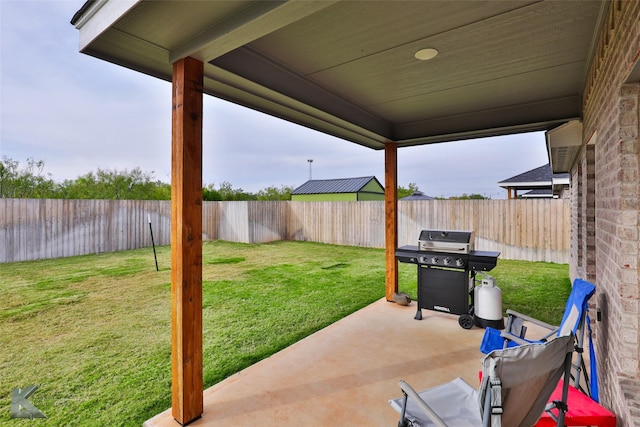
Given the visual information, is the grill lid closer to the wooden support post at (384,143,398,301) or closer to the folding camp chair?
the wooden support post at (384,143,398,301)

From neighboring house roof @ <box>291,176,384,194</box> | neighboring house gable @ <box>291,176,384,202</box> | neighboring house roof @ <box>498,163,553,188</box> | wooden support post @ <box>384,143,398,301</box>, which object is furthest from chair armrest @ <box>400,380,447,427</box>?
neighboring house roof @ <box>291,176,384,194</box>

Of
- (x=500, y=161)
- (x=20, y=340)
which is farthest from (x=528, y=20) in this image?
(x=500, y=161)

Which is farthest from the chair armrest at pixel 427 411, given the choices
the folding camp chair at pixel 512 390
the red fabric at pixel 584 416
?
the red fabric at pixel 584 416

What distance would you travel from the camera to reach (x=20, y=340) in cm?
368

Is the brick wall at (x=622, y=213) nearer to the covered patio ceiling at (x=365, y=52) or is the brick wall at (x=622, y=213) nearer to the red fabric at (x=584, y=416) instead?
the red fabric at (x=584, y=416)

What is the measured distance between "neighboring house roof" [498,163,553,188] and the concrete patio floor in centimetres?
1233

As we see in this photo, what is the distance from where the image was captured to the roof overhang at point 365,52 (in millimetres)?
1697

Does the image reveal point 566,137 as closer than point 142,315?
Yes

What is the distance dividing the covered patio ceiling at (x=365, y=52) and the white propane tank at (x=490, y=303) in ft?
5.87

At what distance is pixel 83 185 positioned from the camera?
16.1 meters

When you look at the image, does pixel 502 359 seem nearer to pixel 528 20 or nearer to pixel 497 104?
pixel 528 20

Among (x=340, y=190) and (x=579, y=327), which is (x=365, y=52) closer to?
(x=579, y=327)

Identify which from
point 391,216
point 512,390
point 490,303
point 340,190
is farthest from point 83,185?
point 512,390

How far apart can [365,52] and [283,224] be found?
11152mm
